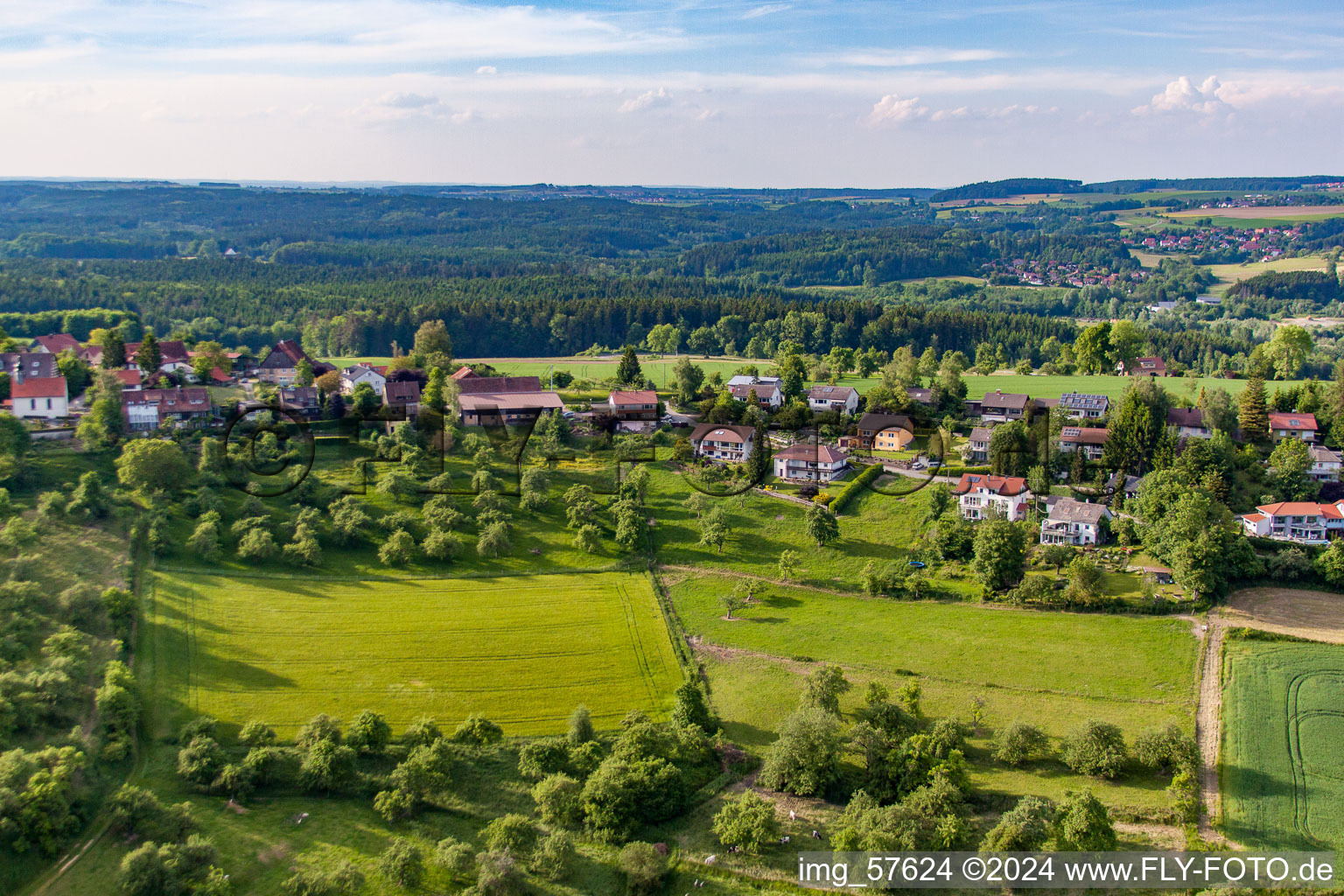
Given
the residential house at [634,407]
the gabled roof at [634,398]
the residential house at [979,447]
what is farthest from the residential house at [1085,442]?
the gabled roof at [634,398]

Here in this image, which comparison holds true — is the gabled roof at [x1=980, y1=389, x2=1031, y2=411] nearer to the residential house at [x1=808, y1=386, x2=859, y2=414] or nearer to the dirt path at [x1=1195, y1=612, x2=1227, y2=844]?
the residential house at [x1=808, y1=386, x2=859, y2=414]

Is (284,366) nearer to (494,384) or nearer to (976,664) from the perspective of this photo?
(494,384)

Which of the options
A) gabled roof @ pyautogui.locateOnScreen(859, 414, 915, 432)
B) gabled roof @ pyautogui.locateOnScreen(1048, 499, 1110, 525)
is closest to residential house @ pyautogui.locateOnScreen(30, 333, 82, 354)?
gabled roof @ pyautogui.locateOnScreen(859, 414, 915, 432)

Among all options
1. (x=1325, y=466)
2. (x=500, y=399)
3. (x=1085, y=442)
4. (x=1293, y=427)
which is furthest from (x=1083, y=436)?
(x=500, y=399)

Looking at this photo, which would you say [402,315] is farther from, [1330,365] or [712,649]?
[1330,365]

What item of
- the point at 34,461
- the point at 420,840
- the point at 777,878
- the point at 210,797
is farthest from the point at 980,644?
the point at 34,461

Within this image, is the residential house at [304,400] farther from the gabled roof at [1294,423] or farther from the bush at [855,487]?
the gabled roof at [1294,423]
